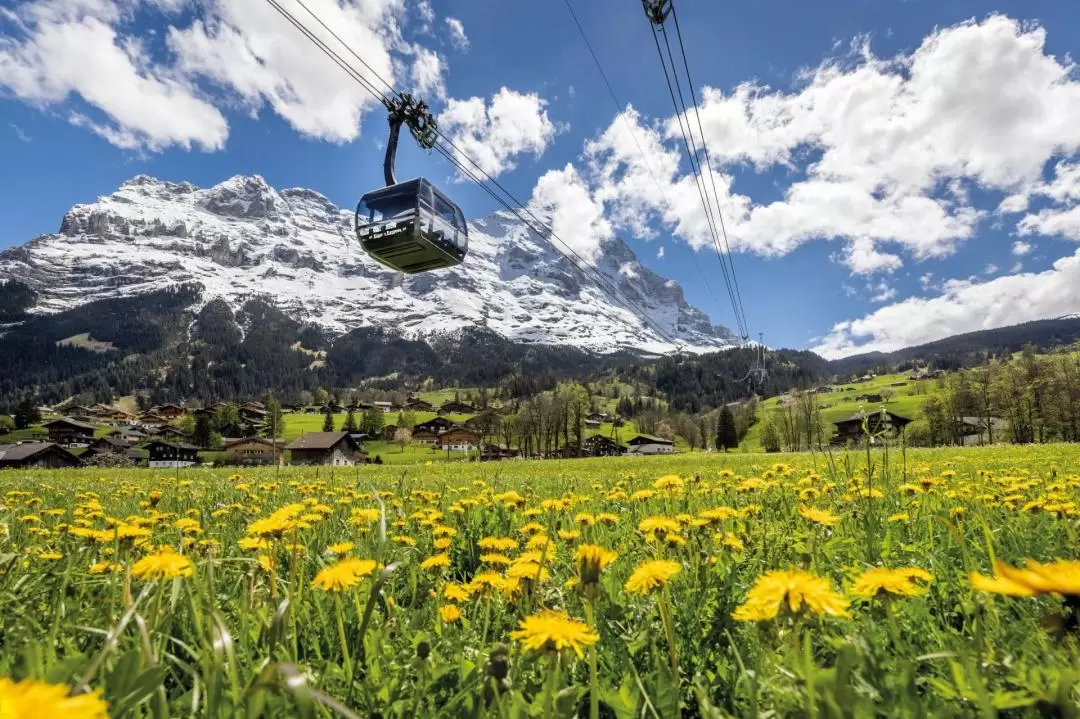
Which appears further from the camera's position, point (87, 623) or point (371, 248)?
point (371, 248)

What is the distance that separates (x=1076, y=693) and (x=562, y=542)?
250 cm

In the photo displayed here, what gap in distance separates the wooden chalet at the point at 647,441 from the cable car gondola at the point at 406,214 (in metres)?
140

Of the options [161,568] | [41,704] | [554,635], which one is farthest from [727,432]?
[41,704]

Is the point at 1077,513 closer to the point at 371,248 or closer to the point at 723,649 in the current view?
the point at 723,649

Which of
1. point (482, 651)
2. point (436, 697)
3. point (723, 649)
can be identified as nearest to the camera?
point (436, 697)

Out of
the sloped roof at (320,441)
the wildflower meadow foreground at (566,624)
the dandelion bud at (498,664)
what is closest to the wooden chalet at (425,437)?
the sloped roof at (320,441)

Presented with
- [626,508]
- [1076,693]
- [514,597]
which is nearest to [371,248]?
[626,508]

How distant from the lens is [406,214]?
14188 mm

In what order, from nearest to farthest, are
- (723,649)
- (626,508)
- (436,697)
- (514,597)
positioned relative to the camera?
1. (436,697)
2. (723,649)
3. (514,597)
4. (626,508)

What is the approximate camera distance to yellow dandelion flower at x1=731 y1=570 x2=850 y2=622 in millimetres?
1282

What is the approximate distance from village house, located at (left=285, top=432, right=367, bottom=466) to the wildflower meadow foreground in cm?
10918

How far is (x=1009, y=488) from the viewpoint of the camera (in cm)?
468

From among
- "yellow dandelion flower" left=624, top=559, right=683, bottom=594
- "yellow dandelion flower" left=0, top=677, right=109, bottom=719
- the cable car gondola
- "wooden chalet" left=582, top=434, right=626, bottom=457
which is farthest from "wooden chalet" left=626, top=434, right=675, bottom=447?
"yellow dandelion flower" left=0, top=677, right=109, bottom=719

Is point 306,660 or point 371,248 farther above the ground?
point 371,248
